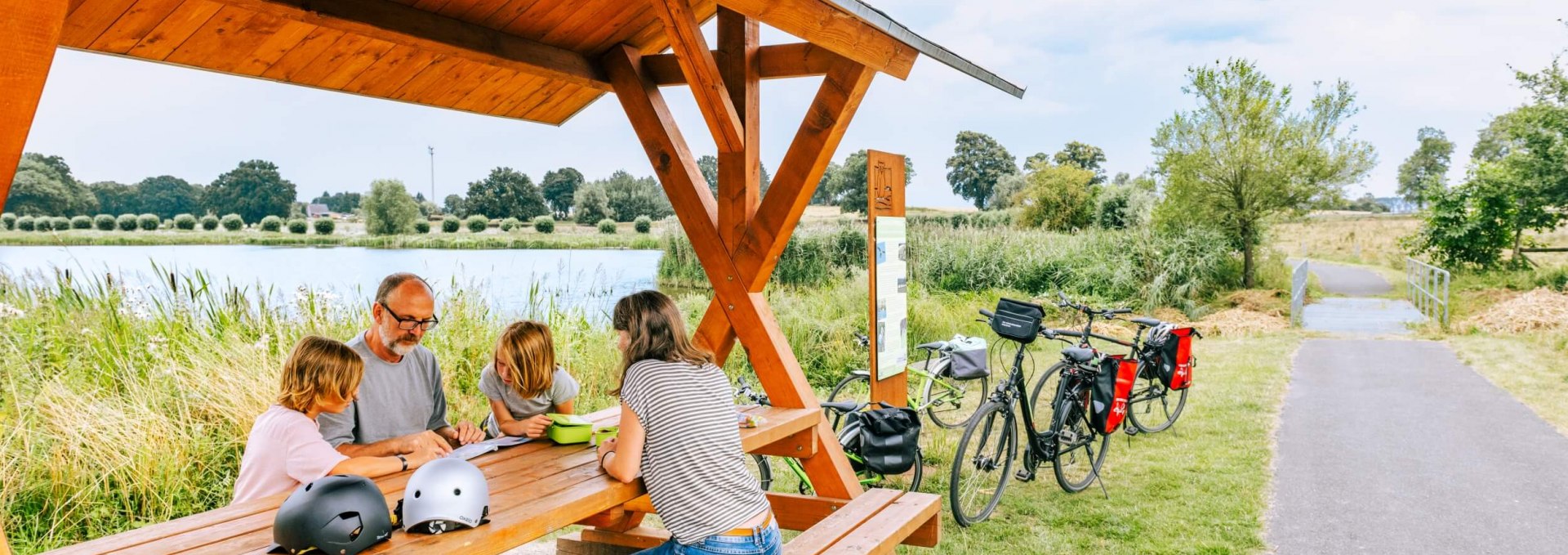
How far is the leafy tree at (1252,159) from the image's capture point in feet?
67.2

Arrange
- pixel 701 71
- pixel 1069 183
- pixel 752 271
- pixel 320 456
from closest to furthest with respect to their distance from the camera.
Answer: pixel 320 456, pixel 701 71, pixel 752 271, pixel 1069 183

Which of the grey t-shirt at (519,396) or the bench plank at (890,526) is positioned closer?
the bench plank at (890,526)

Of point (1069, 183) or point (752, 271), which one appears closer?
point (752, 271)

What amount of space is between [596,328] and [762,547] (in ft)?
22.0

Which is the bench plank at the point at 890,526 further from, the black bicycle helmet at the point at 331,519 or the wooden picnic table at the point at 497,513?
the black bicycle helmet at the point at 331,519

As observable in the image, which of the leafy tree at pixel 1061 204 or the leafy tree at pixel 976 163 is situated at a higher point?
the leafy tree at pixel 976 163

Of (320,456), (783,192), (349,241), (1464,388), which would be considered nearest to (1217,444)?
(1464,388)

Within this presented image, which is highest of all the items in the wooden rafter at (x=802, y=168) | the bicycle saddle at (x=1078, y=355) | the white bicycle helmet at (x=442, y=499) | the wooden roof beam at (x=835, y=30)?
the wooden roof beam at (x=835, y=30)

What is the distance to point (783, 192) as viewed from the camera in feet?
13.3

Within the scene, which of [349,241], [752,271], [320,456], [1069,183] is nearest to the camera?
[320,456]

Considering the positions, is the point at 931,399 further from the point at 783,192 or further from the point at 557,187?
the point at 557,187

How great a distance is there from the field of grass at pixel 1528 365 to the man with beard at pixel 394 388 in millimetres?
8592

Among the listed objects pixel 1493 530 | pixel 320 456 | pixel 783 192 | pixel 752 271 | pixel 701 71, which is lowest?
pixel 1493 530

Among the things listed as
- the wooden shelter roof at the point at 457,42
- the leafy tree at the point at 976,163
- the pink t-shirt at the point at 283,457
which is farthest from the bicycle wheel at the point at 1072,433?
the leafy tree at the point at 976,163
